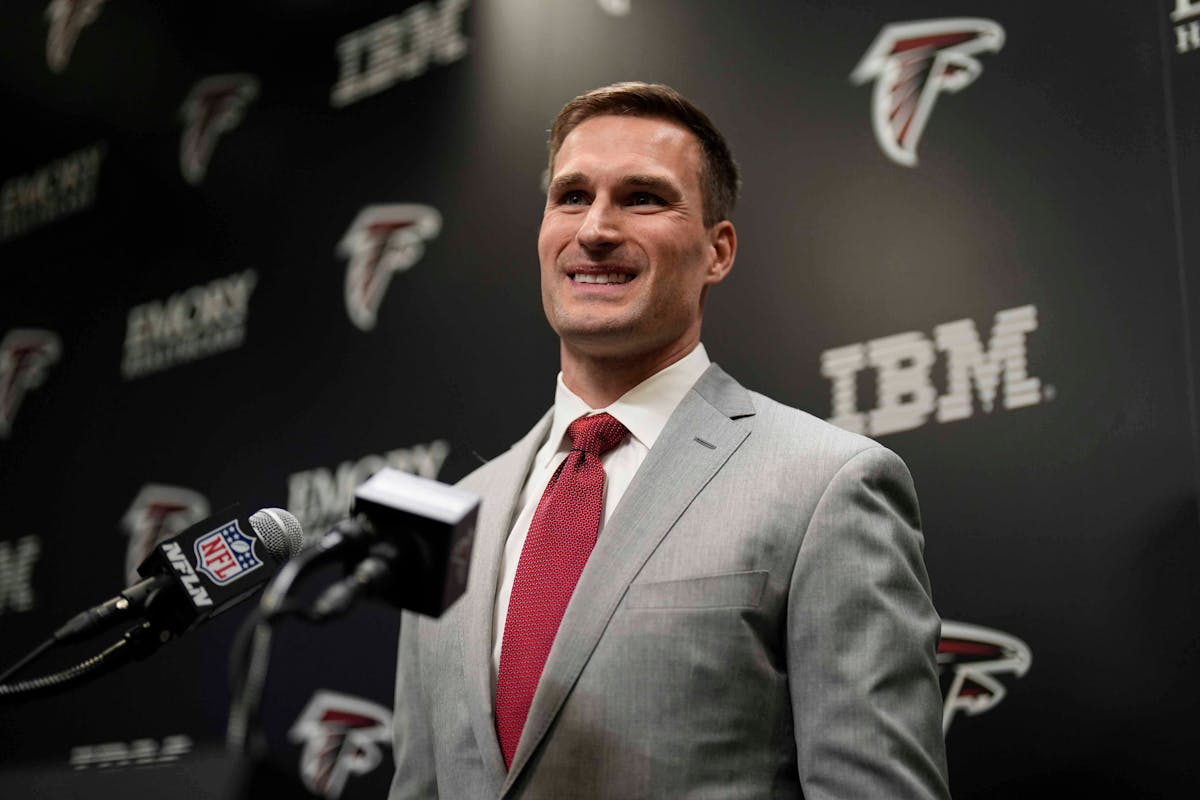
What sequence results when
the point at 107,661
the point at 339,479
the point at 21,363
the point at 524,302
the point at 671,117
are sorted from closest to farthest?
the point at 107,661 → the point at 671,117 → the point at 524,302 → the point at 339,479 → the point at 21,363

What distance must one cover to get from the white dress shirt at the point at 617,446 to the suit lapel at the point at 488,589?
0.7 inches

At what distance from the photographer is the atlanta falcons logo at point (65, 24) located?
4.29 meters

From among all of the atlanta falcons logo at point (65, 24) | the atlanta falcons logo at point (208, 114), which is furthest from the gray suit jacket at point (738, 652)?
the atlanta falcons logo at point (65, 24)

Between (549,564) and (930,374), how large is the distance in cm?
87

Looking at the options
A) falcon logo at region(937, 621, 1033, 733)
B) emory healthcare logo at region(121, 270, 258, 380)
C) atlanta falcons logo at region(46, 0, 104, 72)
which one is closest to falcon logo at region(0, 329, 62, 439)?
emory healthcare logo at region(121, 270, 258, 380)

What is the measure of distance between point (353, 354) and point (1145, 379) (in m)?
1.95

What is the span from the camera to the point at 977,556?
2111 mm

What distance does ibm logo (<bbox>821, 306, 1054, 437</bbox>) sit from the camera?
6.97 feet

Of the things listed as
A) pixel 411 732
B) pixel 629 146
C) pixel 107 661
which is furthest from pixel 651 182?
pixel 107 661

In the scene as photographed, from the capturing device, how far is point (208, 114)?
3789mm

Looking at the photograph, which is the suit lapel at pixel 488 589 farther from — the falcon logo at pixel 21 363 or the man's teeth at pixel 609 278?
the falcon logo at pixel 21 363

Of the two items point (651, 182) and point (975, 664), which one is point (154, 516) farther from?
point (975, 664)

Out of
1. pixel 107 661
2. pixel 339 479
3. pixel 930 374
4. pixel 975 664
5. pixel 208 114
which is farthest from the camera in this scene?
pixel 208 114

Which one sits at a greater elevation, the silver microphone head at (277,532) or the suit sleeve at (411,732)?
the silver microphone head at (277,532)
